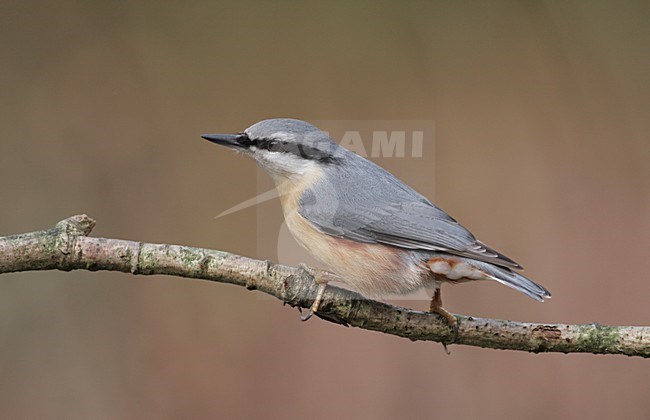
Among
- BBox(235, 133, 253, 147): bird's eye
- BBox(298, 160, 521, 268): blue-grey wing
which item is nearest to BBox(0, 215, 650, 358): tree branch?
BBox(298, 160, 521, 268): blue-grey wing

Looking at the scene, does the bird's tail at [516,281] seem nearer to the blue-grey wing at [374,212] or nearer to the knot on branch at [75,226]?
the blue-grey wing at [374,212]

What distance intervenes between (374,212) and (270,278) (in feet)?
1.17

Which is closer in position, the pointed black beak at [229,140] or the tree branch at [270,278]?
the tree branch at [270,278]

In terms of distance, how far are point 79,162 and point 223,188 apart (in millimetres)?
462

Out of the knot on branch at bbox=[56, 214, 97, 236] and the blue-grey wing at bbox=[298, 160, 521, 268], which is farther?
the blue-grey wing at bbox=[298, 160, 521, 268]

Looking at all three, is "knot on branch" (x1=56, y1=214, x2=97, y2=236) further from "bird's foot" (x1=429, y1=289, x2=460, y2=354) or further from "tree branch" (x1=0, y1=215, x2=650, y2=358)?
"bird's foot" (x1=429, y1=289, x2=460, y2=354)

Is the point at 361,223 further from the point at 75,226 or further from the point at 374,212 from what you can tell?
the point at 75,226

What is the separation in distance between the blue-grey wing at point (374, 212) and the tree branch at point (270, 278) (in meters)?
0.17

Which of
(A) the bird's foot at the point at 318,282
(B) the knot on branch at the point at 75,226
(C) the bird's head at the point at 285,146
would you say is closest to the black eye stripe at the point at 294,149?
(C) the bird's head at the point at 285,146

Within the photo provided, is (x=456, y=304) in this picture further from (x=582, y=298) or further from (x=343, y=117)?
(x=343, y=117)

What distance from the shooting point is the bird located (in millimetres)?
1410

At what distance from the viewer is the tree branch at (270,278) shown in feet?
3.90

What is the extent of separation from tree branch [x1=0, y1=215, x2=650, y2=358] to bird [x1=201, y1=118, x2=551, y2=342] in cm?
7

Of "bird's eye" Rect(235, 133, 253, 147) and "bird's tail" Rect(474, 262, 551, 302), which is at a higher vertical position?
"bird's eye" Rect(235, 133, 253, 147)
